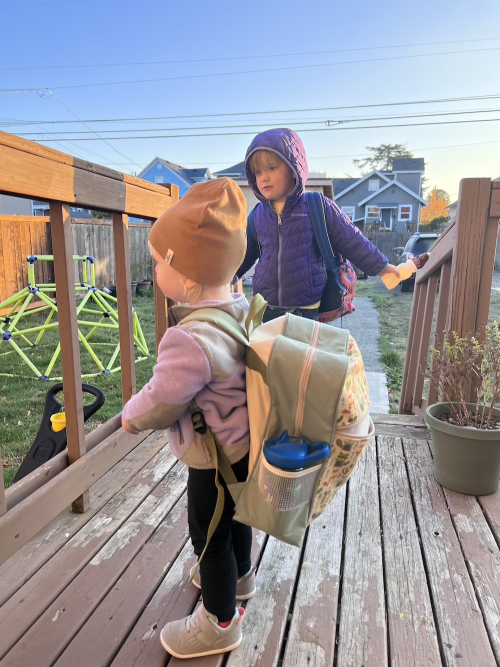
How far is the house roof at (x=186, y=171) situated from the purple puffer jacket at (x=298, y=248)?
3259 centimetres

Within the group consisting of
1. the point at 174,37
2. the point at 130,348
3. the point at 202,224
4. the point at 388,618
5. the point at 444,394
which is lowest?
the point at 388,618

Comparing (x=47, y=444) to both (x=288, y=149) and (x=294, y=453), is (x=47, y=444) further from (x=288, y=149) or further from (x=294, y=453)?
(x=288, y=149)

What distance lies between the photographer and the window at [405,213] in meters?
35.7

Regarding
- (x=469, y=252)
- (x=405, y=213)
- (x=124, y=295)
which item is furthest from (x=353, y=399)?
(x=405, y=213)

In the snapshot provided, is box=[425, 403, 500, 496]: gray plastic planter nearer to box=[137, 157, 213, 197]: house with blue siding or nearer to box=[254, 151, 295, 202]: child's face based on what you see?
box=[254, 151, 295, 202]: child's face

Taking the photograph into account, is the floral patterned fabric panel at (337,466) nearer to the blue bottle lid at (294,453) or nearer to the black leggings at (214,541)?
the blue bottle lid at (294,453)

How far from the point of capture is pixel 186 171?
35.0 meters

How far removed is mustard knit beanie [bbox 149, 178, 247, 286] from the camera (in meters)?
1.15

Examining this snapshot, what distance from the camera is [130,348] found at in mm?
2295

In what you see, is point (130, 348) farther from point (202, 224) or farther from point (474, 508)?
point (474, 508)

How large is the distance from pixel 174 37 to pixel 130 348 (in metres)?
34.6

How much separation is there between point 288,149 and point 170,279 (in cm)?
118

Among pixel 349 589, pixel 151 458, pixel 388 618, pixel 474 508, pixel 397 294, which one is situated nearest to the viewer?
pixel 388 618

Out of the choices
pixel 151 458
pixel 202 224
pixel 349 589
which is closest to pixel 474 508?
pixel 349 589
